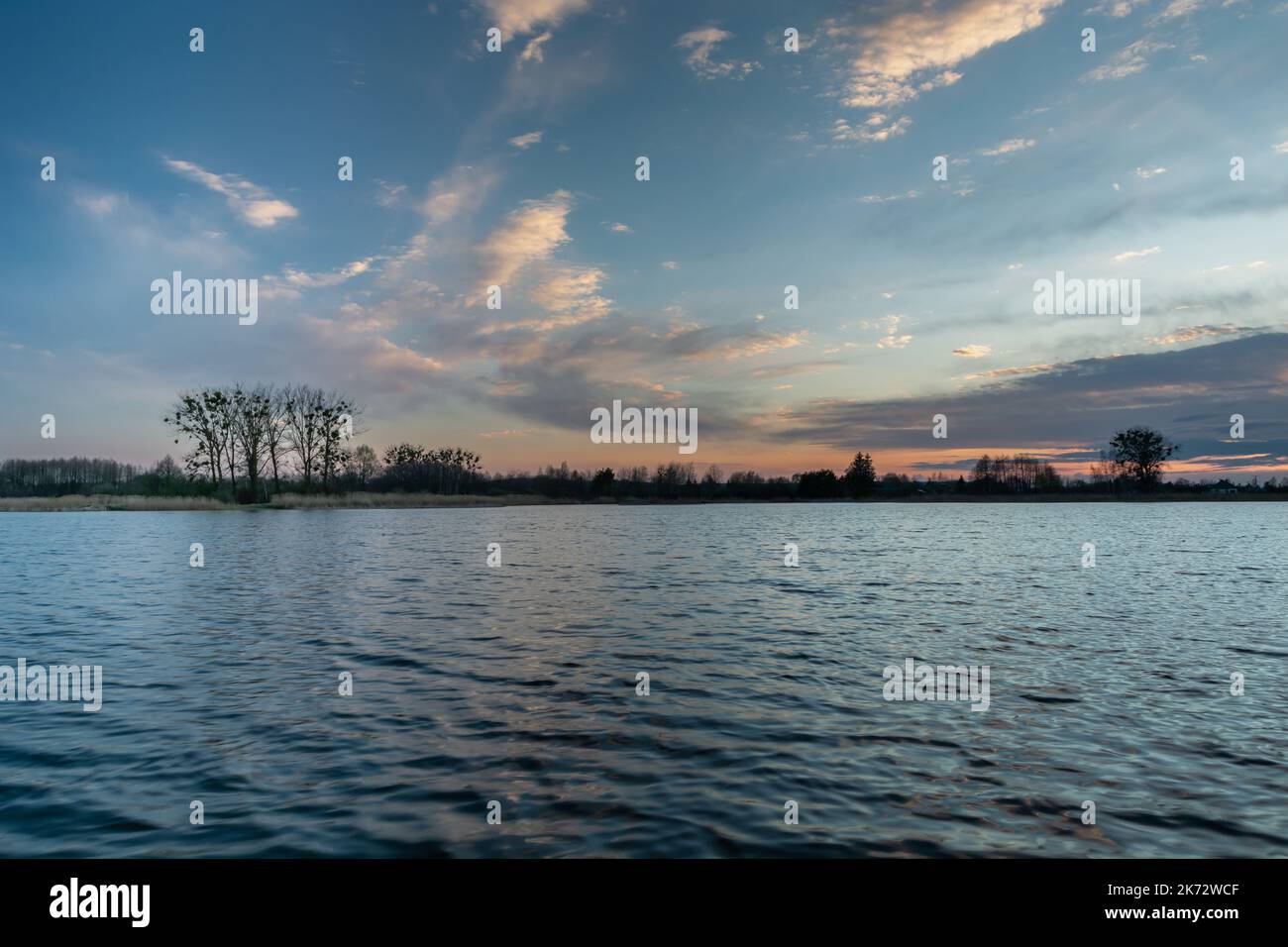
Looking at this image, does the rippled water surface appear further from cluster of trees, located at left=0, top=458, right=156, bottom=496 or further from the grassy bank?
cluster of trees, located at left=0, top=458, right=156, bottom=496

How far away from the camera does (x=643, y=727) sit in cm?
978

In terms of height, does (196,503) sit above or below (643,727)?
above

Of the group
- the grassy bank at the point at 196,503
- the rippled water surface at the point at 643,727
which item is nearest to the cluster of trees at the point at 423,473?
the grassy bank at the point at 196,503

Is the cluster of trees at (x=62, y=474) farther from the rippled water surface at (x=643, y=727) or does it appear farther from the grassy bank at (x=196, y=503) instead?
the rippled water surface at (x=643, y=727)

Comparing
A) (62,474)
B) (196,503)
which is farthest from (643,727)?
(62,474)

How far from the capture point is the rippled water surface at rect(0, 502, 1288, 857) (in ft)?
21.5

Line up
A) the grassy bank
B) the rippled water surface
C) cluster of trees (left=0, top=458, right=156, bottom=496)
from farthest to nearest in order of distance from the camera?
cluster of trees (left=0, top=458, right=156, bottom=496), the grassy bank, the rippled water surface

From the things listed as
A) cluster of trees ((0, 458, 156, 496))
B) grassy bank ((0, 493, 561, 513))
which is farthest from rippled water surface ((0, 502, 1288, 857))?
cluster of trees ((0, 458, 156, 496))

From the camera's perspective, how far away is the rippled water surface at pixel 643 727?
656cm

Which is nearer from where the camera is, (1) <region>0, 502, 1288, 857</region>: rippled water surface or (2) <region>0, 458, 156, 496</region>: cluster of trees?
(1) <region>0, 502, 1288, 857</region>: rippled water surface

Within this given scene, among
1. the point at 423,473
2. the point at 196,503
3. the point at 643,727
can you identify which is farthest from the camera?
the point at 423,473

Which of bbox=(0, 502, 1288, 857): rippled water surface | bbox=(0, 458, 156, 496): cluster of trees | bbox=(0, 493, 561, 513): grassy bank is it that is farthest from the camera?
bbox=(0, 458, 156, 496): cluster of trees

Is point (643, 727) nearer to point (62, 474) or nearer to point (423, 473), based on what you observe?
point (423, 473)
